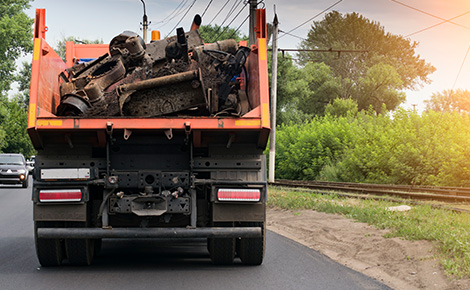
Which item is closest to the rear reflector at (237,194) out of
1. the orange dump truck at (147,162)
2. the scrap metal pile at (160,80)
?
the orange dump truck at (147,162)

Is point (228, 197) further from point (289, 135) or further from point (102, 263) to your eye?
point (289, 135)

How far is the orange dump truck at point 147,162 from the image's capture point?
8219mm

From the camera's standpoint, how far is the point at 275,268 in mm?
8891

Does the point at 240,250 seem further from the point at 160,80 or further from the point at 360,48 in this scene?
the point at 360,48

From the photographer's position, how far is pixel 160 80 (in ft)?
28.0

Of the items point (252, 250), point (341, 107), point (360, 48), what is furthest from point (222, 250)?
point (360, 48)

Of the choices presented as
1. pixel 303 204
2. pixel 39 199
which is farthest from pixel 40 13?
pixel 303 204

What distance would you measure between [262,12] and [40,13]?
9.70 ft

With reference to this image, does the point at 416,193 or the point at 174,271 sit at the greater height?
the point at 416,193

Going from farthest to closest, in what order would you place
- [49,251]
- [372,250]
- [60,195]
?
[372,250] < [49,251] < [60,195]

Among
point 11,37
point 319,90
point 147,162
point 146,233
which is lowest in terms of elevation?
point 146,233

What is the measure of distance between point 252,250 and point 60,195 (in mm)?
2530

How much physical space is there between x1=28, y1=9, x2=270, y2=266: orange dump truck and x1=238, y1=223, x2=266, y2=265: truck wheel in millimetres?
13

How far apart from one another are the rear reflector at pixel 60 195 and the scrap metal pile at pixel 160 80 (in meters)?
1.00
